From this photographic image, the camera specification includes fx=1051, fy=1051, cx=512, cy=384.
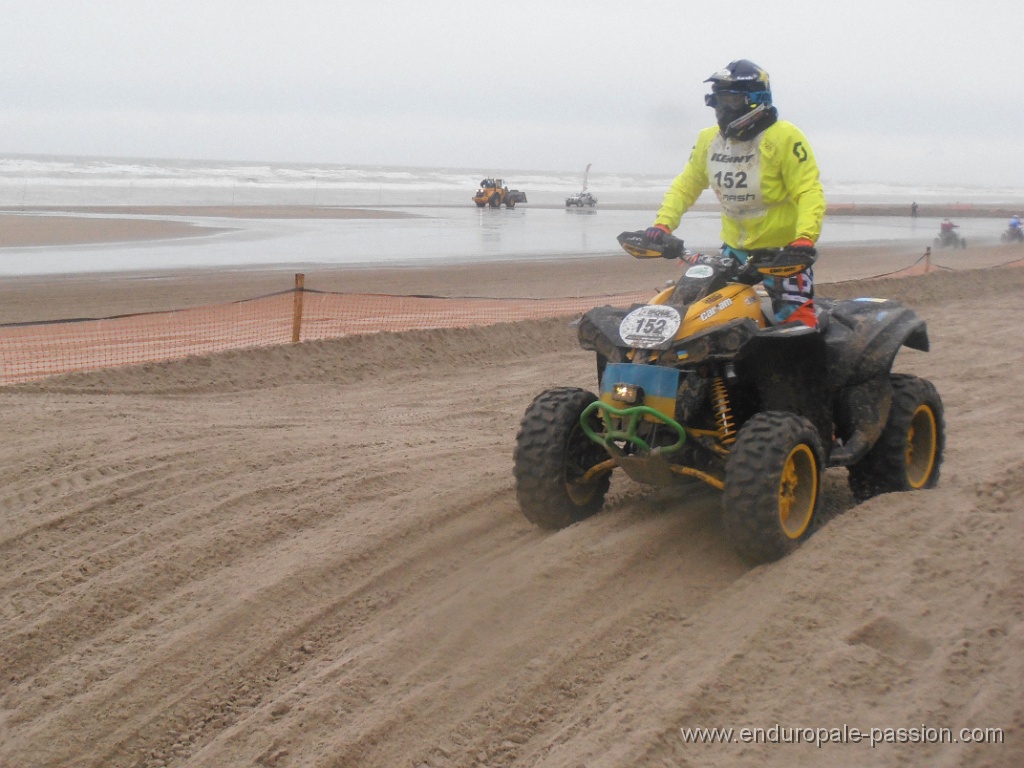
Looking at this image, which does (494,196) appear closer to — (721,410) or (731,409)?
(731,409)

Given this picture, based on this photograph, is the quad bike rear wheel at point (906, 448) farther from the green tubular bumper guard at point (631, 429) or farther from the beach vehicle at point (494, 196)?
the beach vehicle at point (494, 196)

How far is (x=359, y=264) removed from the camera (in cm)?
2361

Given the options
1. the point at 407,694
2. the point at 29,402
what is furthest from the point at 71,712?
the point at 29,402

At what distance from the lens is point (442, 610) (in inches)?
183

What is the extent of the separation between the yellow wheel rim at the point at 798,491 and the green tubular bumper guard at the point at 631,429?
0.54 metres

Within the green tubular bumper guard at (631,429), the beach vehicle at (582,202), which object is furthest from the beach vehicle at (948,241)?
the green tubular bumper guard at (631,429)

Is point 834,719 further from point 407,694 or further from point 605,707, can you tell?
point 407,694

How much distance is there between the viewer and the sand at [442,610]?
11.9 feet

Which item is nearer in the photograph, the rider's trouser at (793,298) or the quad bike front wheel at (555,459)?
the quad bike front wheel at (555,459)

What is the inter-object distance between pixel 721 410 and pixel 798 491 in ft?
1.74

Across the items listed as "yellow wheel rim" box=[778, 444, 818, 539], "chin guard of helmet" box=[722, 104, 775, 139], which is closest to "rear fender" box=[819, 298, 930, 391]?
"yellow wheel rim" box=[778, 444, 818, 539]

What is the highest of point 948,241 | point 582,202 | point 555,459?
point 582,202

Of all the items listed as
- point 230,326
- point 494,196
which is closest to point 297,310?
→ point 230,326

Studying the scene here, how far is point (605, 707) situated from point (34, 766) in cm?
204
